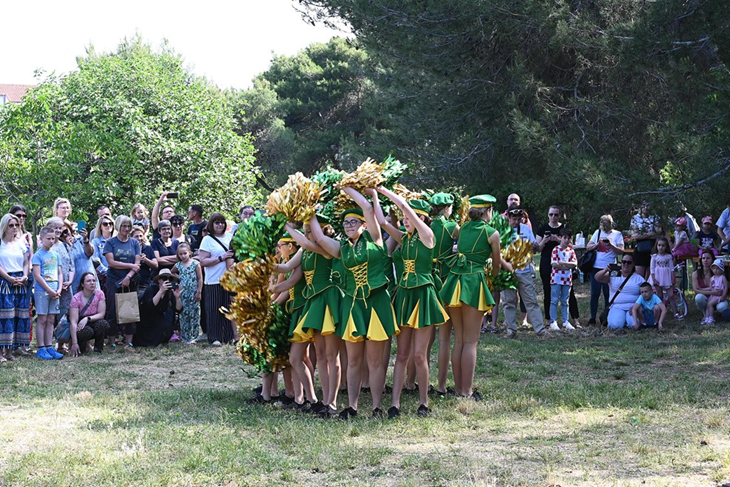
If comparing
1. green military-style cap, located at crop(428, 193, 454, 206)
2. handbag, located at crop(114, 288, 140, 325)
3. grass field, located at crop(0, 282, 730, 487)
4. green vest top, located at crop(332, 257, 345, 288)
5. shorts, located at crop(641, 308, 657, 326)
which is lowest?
grass field, located at crop(0, 282, 730, 487)

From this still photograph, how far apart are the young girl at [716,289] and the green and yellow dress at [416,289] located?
7475 mm

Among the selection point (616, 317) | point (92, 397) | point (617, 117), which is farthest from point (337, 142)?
point (92, 397)

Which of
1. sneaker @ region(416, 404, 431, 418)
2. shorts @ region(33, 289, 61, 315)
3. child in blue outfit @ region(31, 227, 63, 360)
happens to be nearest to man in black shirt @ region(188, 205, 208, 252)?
child in blue outfit @ region(31, 227, 63, 360)

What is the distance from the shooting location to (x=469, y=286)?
7895 millimetres

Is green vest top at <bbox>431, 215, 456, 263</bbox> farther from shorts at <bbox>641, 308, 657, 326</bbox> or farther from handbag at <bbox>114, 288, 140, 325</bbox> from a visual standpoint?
shorts at <bbox>641, 308, 657, 326</bbox>

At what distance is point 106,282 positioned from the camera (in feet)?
41.0

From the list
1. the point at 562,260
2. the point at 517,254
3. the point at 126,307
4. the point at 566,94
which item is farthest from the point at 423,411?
the point at 566,94

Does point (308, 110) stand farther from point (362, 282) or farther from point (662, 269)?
point (362, 282)

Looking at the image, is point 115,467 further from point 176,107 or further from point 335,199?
point 176,107

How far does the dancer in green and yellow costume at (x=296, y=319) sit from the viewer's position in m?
7.63

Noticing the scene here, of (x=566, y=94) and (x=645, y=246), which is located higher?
(x=566, y=94)

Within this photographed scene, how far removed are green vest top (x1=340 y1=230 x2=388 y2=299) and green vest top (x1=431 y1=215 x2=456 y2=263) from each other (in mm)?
799

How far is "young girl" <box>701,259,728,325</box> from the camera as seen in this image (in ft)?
44.0

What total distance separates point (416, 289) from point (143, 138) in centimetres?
1869
